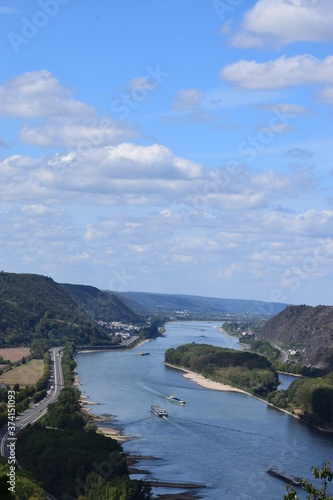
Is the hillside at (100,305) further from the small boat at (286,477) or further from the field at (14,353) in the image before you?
the small boat at (286,477)

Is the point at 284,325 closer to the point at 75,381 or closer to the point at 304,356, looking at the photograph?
the point at 304,356

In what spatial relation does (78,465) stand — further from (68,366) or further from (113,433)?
(68,366)

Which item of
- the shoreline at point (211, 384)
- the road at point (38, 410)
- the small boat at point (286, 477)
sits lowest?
the small boat at point (286, 477)

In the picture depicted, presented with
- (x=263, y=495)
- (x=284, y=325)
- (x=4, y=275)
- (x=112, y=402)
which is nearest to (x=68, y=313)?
(x=4, y=275)

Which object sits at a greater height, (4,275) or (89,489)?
(4,275)

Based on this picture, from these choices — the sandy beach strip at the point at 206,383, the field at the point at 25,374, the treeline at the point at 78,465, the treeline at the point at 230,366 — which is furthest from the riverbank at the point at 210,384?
the treeline at the point at 78,465

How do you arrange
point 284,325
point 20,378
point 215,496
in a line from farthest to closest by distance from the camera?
point 284,325
point 20,378
point 215,496

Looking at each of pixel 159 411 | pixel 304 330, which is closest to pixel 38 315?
pixel 304 330
